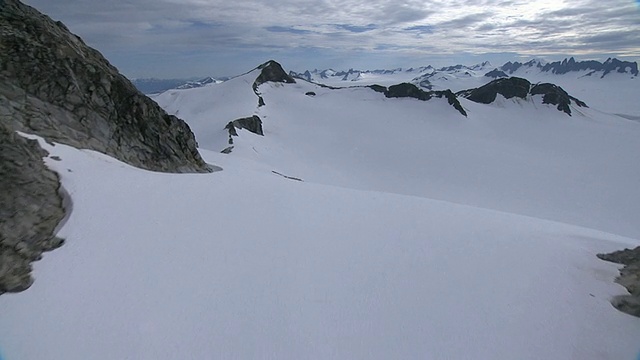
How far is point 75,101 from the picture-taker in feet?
48.8

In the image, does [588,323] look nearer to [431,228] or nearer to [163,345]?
[431,228]

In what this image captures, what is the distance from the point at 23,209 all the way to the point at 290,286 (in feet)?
20.8

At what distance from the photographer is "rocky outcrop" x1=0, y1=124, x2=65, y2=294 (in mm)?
7004

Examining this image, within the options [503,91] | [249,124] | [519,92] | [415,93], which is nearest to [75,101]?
[249,124]

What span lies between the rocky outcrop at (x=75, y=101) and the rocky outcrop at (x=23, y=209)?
287 cm

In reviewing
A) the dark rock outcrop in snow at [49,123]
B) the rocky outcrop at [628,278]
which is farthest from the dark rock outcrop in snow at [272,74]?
the rocky outcrop at [628,278]

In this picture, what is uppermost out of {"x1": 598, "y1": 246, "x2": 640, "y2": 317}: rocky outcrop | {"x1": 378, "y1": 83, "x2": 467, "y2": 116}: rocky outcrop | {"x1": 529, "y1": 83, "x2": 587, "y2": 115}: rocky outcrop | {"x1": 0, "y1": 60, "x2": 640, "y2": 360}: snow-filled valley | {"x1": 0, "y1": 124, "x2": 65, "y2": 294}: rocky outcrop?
{"x1": 0, "y1": 124, "x2": 65, "y2": 294}: rocky outcrop

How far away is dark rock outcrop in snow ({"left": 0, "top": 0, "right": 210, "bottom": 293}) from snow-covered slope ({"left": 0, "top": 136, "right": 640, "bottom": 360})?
0.61 metres

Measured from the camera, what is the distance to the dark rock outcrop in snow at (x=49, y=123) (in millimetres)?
7934

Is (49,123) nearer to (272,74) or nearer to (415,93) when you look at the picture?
(415,93)

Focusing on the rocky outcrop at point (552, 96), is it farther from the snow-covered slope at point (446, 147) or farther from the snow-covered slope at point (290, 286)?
the snow-covered slope at point (290, 286)

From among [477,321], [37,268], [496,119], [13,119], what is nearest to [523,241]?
[477,321]

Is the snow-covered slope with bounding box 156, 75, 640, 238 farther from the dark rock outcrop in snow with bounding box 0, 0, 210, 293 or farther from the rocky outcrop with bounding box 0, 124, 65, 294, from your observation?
the rocky outcrop with bounding box 0, 124, 65, 294

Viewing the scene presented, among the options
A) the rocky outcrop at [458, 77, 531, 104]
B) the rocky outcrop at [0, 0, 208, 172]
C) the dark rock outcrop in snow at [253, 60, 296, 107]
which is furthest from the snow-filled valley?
the rocky outcrop at [458, 77, 531, 104]
